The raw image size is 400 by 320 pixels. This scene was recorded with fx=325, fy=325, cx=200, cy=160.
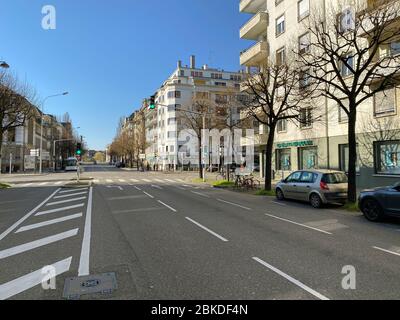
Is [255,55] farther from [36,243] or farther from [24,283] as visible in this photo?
[24,283]

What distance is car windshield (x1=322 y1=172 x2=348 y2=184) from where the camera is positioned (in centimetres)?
1377

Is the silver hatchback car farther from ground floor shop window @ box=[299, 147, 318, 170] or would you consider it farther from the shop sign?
the shop sign

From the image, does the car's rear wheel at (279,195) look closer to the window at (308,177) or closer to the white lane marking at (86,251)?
the window at (308,177)

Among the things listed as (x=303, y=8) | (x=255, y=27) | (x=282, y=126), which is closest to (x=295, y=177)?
(x=282, y=126)

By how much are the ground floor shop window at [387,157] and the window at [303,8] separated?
12.4 metres

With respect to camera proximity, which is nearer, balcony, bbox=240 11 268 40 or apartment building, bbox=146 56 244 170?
balcony, bbox=240 11 268 40

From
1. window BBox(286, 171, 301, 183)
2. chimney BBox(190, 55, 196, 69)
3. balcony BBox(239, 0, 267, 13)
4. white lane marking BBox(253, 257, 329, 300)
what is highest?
chimney BBox(190, 55, 196, 69)

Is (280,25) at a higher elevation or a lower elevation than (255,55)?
higher

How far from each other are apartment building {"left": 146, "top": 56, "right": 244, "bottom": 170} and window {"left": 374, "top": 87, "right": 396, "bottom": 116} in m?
43.2

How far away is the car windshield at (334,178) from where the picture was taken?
13766 millimetres

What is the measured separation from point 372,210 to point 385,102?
11112 millimetres

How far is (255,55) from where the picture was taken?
104ft

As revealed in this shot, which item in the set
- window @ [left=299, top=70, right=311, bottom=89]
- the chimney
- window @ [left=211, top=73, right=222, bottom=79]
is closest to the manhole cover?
window @ [left=299, top=70, right=311, bottom=89]
